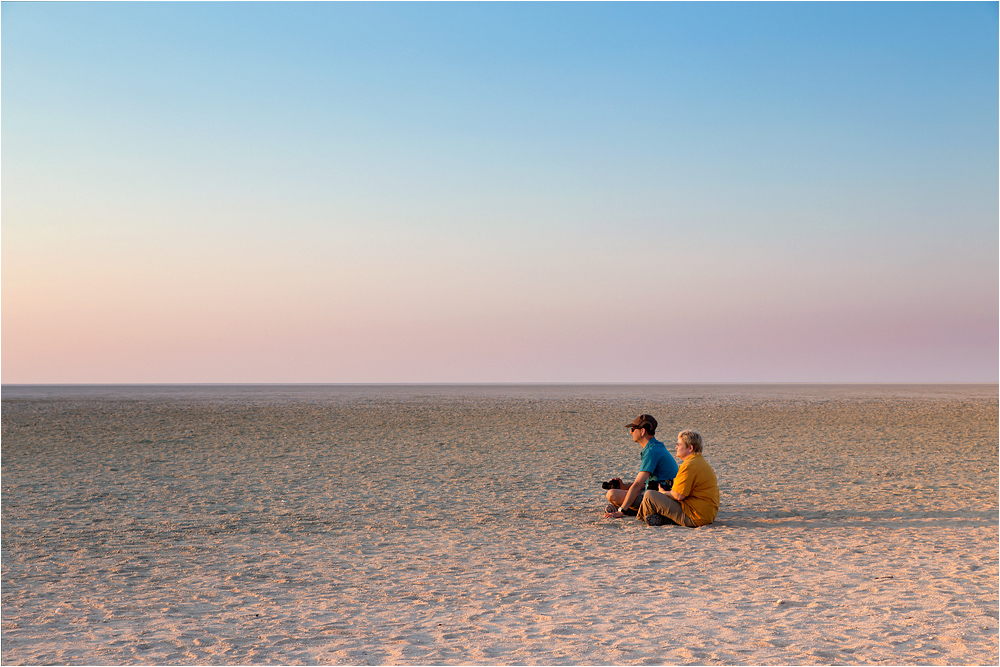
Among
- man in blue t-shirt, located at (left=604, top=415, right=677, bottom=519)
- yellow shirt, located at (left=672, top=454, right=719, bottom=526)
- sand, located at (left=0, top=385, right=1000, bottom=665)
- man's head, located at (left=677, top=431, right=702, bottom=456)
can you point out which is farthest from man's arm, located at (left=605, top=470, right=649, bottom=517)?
man's head, located at (left=677, top=431, right=702, bottom=456)

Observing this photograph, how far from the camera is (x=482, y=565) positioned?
24.7 ft

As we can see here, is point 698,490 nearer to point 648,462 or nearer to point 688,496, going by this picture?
point 688,496

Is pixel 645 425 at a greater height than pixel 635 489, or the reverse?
pixel 645 425

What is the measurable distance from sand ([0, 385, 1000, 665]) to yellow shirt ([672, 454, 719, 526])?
268mm

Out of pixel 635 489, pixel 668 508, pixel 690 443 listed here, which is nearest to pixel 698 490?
pixel 668 508

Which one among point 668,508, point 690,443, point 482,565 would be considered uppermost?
point 690,443

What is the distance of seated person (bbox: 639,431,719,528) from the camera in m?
8.99

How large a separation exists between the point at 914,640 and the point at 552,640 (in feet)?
7.23

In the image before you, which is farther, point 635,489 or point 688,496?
point 635,489

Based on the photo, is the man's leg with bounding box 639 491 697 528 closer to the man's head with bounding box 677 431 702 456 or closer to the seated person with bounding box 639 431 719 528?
the seated person with bounding box 639 431 719 528

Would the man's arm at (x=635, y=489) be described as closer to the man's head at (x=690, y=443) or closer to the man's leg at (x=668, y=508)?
the man's leg at (x=668, y=508)

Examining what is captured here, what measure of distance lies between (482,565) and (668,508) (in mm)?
2561

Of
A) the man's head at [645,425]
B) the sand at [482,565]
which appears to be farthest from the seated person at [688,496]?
the man's head at [645,425]

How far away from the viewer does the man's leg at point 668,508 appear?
913 cm
